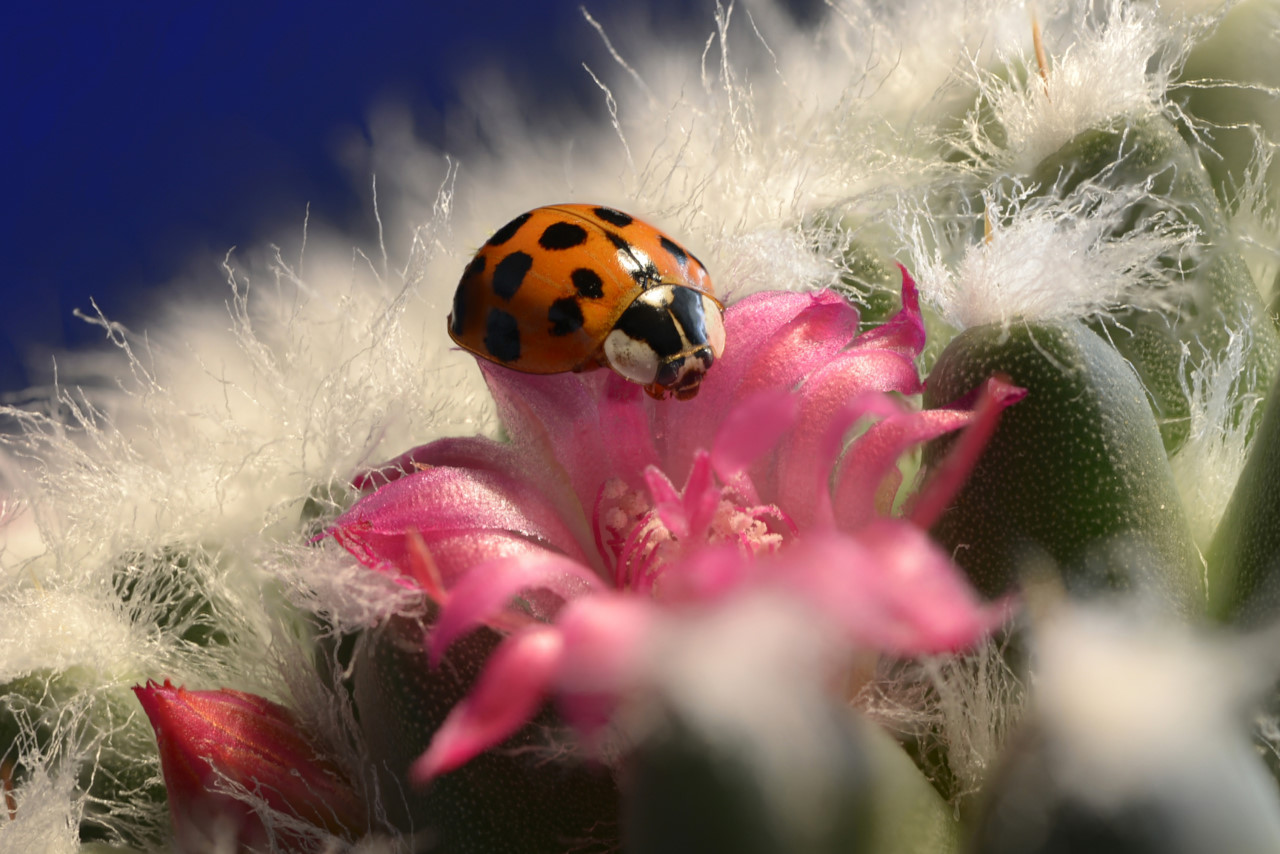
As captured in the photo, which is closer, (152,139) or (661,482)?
(661,482)

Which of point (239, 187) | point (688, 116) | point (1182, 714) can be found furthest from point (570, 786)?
point (239, 187)

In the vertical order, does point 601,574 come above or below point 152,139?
below

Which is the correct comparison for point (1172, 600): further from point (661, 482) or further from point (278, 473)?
point (278, 473)

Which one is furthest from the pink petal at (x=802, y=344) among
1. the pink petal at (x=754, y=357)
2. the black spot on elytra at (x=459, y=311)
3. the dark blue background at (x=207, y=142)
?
the dark blue background at (x=207, y=142)

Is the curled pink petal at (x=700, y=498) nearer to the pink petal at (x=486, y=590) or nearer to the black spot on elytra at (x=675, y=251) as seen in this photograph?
the pink petal at (x=486, y=590)

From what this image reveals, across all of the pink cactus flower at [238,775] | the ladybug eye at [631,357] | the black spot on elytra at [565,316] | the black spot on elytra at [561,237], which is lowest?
the pink cactus flower at [238,775]

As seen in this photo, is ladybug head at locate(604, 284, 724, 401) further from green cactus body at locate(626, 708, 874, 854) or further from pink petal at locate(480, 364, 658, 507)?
green cactus body at locate(626, 708, 874, 854)

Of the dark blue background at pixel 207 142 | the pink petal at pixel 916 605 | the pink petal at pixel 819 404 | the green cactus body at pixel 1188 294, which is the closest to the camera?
the pink petal at pixel 916 605
